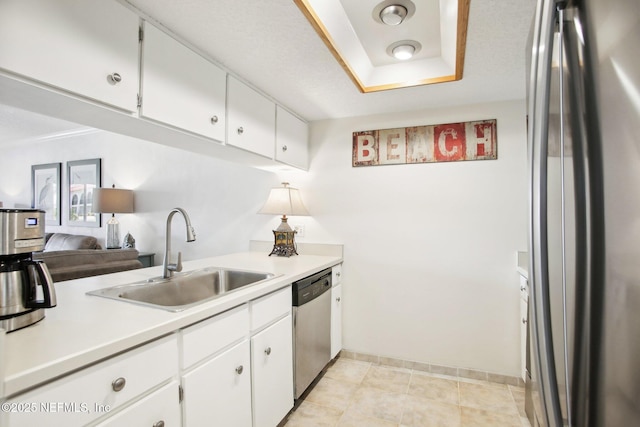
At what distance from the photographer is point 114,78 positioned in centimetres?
120

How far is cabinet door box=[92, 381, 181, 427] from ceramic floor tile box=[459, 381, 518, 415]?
1.83 m

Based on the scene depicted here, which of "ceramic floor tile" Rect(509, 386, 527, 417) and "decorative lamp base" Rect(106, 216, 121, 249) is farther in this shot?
"decorative lamp base" Rect(106, 216, 121, 249)

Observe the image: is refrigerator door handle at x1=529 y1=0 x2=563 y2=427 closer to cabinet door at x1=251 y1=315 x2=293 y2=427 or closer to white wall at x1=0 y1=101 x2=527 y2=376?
cabinet door at x1=251 y1=315 x2=293 y2=427

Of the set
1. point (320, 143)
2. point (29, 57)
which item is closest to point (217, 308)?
point (29, 57)

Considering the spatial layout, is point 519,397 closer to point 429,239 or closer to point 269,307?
point 429,239

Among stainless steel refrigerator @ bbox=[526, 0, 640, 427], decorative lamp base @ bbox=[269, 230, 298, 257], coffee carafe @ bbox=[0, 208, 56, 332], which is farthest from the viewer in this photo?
decorative lamp base @ bbox=[269, 230, 298, 257]

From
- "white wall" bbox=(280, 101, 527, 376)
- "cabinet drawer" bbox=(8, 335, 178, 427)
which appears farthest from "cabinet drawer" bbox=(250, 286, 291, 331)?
"white wall" bbox=(280, 101, 527, 376)

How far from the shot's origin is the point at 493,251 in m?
2.36

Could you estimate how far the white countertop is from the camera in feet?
2.44

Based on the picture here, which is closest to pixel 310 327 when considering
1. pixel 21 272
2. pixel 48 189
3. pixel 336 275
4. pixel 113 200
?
pixel 336 275

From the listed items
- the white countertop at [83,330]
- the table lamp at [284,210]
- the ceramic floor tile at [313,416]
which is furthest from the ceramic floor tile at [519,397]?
the table lamp at [284,210]

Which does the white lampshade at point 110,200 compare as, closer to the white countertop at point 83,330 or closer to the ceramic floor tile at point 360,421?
the white countertop at point 83,330

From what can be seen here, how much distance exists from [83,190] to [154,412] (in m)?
4.31

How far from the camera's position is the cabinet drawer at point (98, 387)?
0.74 m
